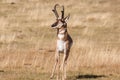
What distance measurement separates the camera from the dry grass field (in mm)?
16281

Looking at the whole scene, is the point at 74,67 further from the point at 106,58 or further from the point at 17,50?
the point at 17,50

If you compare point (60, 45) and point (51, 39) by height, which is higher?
point (60, 45)

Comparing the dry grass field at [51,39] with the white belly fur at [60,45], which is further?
the dry grass field at [51,39]

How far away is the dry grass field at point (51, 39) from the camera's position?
16.3 metres

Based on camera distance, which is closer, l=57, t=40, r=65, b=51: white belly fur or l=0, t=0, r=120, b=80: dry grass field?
l=57, t=40, r=65, b=51: white belly fur

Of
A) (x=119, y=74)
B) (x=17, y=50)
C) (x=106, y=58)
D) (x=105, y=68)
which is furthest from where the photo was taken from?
(x=17, y=50)

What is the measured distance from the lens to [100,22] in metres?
31.6

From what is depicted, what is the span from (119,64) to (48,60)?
2.60 m

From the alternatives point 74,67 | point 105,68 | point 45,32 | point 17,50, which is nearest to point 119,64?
point 105,68

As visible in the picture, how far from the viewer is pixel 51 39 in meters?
25.0

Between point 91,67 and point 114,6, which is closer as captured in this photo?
point 91,67

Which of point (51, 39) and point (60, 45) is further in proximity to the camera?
point (51, 39)

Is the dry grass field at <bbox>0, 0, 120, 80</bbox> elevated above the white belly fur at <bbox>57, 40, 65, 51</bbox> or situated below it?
below

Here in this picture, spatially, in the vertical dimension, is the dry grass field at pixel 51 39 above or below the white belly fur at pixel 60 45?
below
